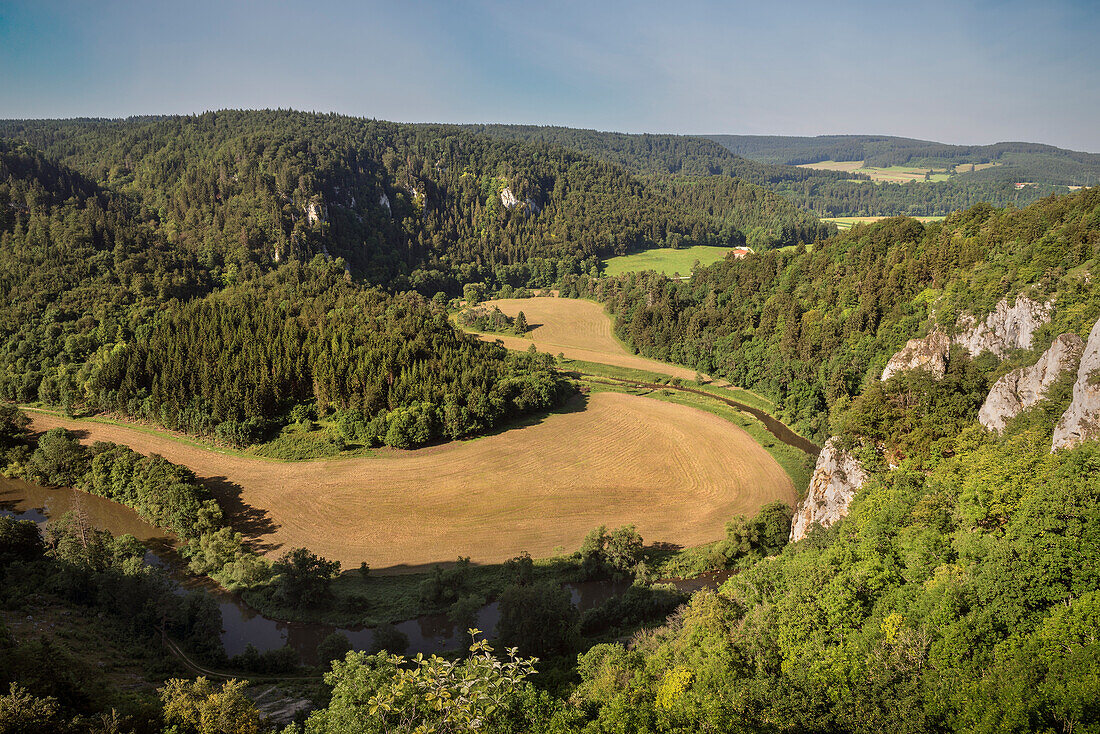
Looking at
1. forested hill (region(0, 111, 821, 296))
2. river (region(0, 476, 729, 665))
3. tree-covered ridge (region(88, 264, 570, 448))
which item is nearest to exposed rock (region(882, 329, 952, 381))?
river (region(0, 476, 729, 665))

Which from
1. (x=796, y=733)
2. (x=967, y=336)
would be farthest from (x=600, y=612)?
(x=967, y=336)

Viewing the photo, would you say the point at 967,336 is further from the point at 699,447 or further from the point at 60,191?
the point at 60,191

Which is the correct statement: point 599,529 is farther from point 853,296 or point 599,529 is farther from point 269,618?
point 853,296

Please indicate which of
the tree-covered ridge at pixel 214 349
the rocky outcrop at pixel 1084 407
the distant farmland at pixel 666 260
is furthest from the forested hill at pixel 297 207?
the rocky outcrop at pixel 1084 407

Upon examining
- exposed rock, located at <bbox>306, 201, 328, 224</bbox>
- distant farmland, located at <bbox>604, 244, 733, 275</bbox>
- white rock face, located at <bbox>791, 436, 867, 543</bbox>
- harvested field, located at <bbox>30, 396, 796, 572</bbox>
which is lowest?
harvested field, located at <bbox>30, 396, 796, 572</bbox>

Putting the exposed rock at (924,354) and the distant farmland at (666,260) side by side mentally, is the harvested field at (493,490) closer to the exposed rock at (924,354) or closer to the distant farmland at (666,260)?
the exposed rock at (924,354)

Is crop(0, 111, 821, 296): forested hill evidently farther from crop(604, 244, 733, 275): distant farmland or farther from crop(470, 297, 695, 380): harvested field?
crop(470, 297, 695, 380): harvested field
